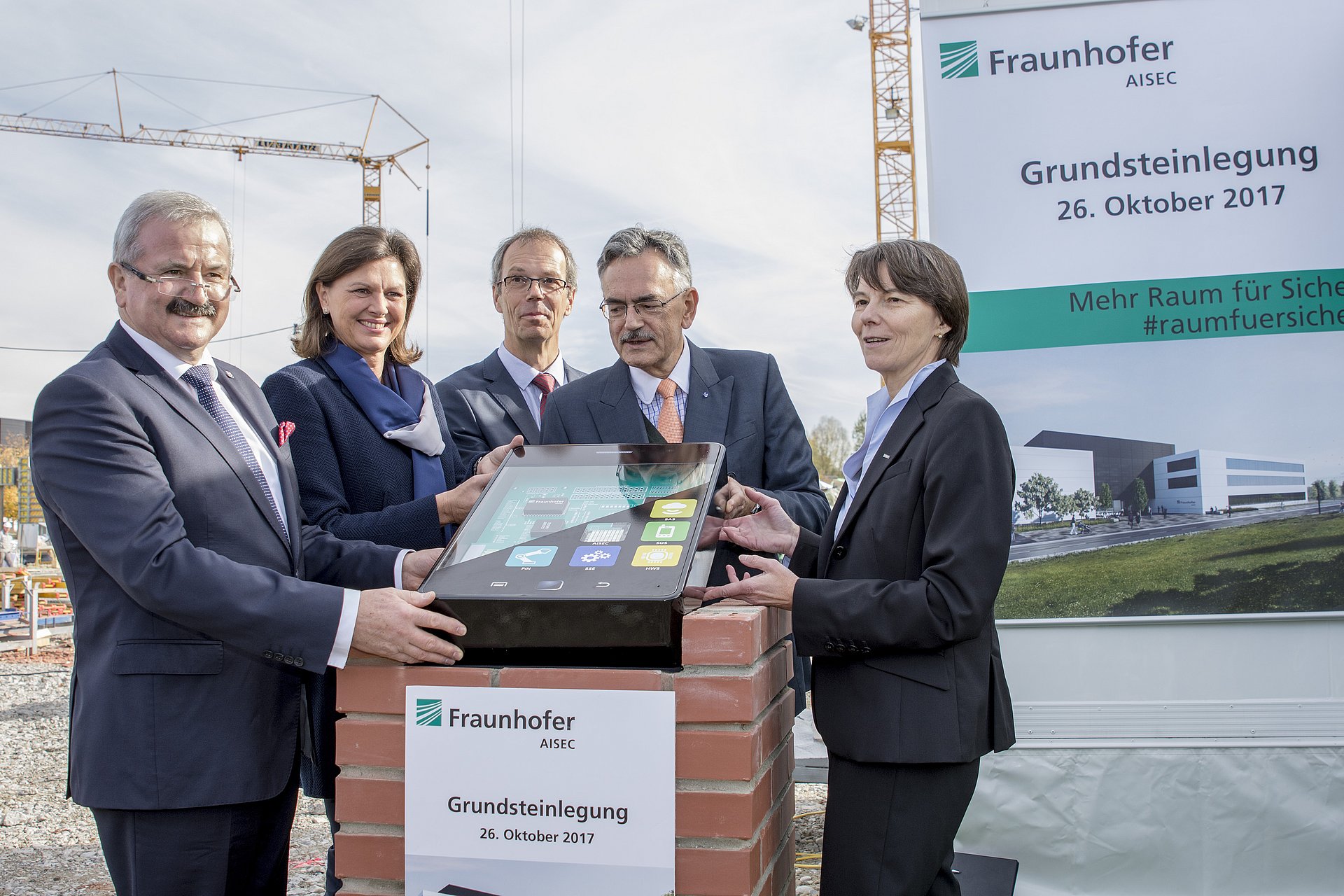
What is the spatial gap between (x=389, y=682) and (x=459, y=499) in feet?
2.00

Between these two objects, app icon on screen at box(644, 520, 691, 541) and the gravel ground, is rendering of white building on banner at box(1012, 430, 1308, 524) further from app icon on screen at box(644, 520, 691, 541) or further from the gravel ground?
app icon on screen at box(644, 520, 691, 541)

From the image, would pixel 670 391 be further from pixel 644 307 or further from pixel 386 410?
pixel 386 410

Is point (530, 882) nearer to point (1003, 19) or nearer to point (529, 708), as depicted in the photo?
point (529, 708)

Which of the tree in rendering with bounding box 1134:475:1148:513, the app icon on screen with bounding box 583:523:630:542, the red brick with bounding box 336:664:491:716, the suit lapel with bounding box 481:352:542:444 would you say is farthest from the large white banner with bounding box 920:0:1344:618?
the red brick with bounding box 336:664:491:716

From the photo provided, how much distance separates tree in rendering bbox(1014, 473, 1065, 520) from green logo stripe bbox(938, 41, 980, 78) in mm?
1600

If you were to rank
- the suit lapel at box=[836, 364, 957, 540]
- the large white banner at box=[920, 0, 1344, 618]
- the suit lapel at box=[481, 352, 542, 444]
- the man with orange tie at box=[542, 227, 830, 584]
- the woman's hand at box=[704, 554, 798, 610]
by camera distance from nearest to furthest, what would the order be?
the woman's hand at box=[704, 554, 798, 610], the suit lapel at box=[836, 364, 957, 540], the man with orange tie at box=[542, 227, 830, 584], the suit lapel at box=[481, 352, 542, 444], the large white banner at box=[920, 0, 1344, 618]

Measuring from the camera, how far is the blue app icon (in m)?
1.75

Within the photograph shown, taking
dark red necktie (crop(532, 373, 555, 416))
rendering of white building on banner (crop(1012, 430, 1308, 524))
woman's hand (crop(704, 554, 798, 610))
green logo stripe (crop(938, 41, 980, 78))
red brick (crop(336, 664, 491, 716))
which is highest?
green logo stripe (crop(938, 41, 980, 78))

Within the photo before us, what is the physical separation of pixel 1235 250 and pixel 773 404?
6.99 feet

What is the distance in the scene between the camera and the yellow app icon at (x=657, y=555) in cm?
172

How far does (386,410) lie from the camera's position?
265 cm

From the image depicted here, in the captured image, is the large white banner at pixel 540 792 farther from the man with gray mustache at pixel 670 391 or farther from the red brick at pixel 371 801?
the man with gray mustache at pixel 670 391

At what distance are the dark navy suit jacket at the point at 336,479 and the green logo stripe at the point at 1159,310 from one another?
2389 millimetres

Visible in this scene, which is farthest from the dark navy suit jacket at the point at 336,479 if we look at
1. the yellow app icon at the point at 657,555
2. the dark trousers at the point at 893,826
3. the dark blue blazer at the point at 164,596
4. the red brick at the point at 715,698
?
the dark trousers at the point at 893,826
